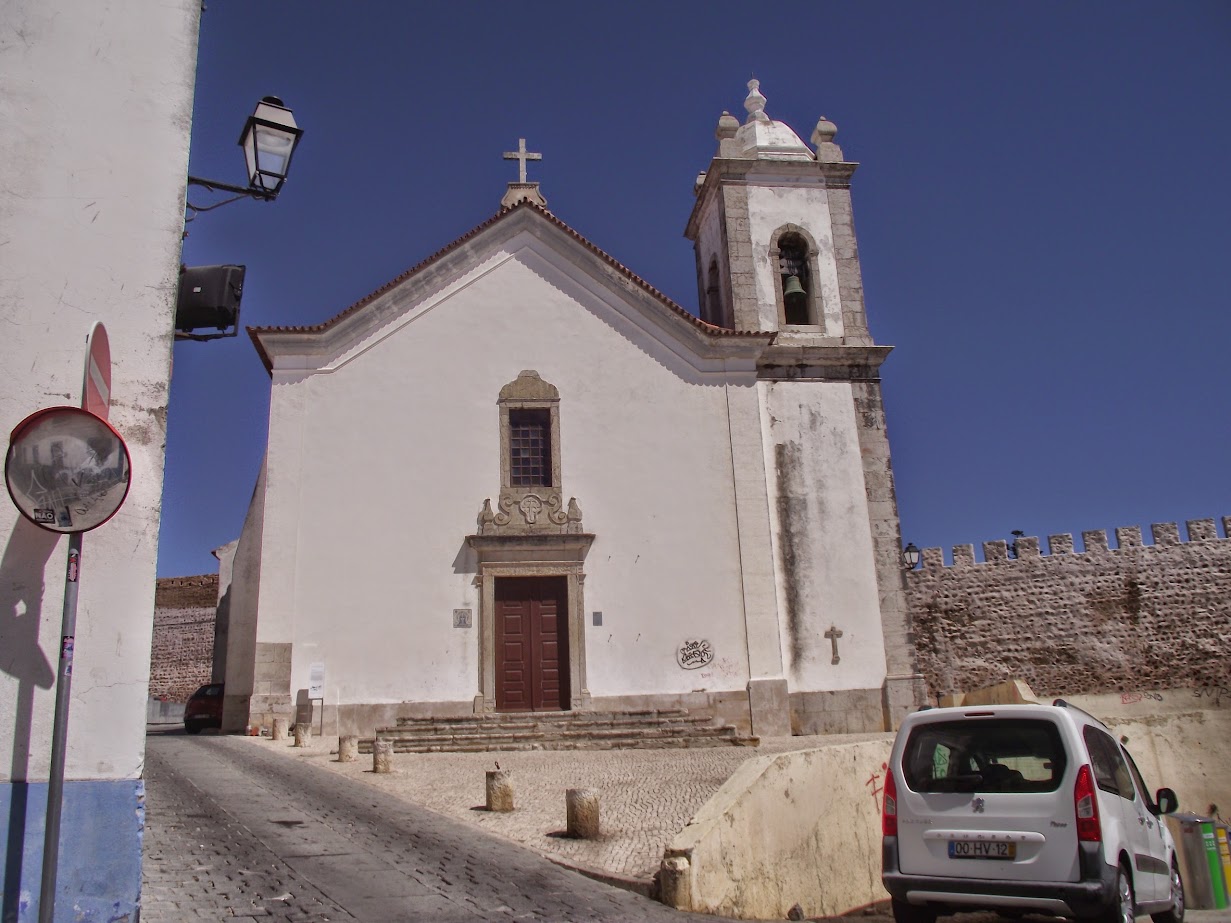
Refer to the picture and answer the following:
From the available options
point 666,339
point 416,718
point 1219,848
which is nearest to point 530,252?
point 666,339

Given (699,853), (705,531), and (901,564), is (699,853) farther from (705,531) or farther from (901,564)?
(901,564)

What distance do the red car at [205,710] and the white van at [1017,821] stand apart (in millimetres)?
16834

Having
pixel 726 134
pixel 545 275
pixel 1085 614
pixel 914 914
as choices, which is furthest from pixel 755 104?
pixel 914 914

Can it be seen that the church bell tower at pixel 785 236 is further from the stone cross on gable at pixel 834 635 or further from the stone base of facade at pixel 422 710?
the stone base of facade at pixel 422 710

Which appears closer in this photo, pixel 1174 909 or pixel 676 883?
pixel 676 883

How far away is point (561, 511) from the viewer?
17.2 metres

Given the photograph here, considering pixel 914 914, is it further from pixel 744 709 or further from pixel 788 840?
pixel 744 709

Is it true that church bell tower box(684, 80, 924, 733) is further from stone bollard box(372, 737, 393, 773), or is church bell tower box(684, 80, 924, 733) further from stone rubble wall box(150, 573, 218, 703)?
stone rubble wall box(150, 573, 218, 703)

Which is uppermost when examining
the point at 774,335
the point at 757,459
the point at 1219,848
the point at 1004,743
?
the point at 774,335

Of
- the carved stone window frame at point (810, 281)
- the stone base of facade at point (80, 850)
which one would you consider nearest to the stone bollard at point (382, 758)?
the stone base of facade at point (80, 850)

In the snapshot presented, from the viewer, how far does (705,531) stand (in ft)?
57.3

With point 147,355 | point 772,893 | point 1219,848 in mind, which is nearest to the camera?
point 147,355

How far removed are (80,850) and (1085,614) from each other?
85.6 feet

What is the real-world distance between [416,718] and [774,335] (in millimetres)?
9014
